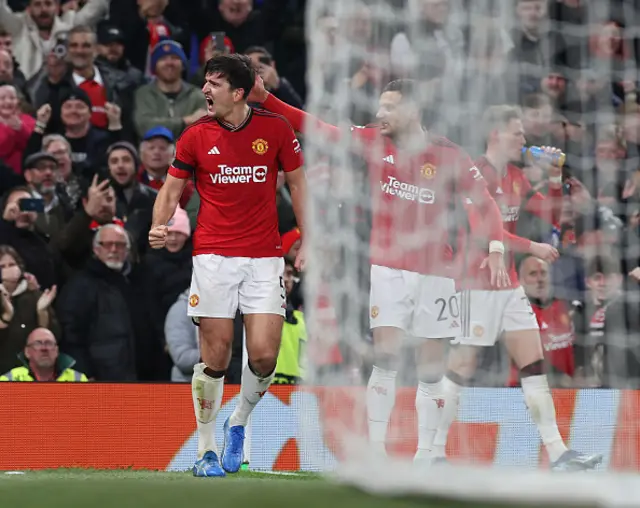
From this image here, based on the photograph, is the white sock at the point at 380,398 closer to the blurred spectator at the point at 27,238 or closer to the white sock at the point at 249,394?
the white sock at the point at 249,394

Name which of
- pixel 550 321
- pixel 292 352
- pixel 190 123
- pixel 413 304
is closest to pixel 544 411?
pixel 550 321

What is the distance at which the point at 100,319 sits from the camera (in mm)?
9102

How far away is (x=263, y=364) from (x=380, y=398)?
755 millimetres

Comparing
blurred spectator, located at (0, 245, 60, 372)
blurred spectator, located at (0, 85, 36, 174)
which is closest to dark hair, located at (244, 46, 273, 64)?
blurred spectator, located at (0, 85, 36, 174)

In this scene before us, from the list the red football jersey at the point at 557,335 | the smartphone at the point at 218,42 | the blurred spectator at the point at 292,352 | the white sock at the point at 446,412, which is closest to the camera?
the white sock at the point at 446,412

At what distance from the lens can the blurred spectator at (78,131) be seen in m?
9.96

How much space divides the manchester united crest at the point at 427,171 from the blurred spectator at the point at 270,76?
3.17 metres

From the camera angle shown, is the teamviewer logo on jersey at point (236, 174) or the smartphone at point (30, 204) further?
the smartphone at point (30, 204)

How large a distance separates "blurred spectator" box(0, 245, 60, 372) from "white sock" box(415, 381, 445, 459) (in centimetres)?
292

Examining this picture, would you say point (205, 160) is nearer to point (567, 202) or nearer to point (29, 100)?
point (567, 202)

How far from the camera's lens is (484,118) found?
614 centimetres

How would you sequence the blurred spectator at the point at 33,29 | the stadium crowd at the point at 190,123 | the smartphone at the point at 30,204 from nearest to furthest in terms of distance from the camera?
the stadium crowd at the point at 190,123, the smartphone at the point at 30,204, the blurred spectator at the point at 33,29

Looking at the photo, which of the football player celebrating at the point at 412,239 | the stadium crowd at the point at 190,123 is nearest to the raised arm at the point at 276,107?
the football player celebrating at the point at 412,239

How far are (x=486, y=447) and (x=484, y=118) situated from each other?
9.09 feet
